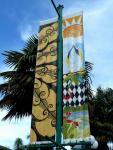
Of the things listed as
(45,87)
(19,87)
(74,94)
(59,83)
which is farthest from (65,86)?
(19,87)

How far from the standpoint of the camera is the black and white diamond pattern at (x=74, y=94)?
9617mm

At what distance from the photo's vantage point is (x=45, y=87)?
10.3 meters

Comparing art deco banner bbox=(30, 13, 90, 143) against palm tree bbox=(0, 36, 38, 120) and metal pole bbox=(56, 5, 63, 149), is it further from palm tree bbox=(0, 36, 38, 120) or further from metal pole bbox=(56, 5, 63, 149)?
palm tree bbox=(0, 36, 38, 120)

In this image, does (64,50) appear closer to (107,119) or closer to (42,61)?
(42,61)

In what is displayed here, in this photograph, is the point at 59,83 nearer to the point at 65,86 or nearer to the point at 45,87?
the point at 65,86

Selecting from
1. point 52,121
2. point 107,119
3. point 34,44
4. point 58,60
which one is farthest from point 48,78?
point 107,119

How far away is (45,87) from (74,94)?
97 centimetres

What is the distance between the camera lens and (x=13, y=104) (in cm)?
1370

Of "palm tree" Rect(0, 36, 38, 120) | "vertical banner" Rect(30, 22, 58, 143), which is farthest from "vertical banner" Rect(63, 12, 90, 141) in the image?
"palm tree" Rect(0, 36, 38, 120)

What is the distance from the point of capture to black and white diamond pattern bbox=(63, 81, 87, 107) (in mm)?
9617

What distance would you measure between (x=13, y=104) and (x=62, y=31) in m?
4.04

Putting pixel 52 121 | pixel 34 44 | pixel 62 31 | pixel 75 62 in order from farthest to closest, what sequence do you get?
pixel 34 44
pixel 62 31
pixel 75 62
pixel 52 121

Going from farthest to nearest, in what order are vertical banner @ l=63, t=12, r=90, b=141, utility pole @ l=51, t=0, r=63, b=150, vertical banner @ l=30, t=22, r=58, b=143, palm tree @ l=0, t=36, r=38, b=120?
palm tree @ l=0, t=36, r=38, b=120 → vertical banner @ l=30, t=22, r=58, b=143 → utility pole @ l=51, t=0, r=63, b=150 → vertical banner @ l=63, t=12, r=90, b=141

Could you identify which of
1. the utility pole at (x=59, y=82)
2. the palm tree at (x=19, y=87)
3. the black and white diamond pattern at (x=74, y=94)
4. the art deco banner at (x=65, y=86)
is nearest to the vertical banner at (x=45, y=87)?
the art deco banner at (x=65, y=86)
